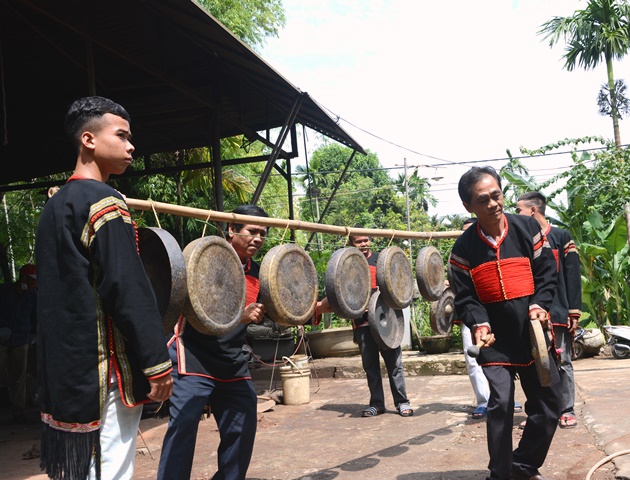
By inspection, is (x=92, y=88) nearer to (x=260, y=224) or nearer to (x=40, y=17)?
(x=40, y=17)

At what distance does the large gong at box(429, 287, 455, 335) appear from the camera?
21.0ft

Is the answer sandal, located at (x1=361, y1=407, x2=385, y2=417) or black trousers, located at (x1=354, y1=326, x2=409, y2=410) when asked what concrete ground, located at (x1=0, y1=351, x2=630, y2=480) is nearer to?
sandal, located at (x1=361, y1=407, x2=385, y2=417)

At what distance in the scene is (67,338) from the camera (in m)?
2.41

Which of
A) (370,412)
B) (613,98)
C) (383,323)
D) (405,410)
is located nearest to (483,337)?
(383,323)

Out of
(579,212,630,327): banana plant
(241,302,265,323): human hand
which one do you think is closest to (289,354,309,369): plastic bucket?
(241,302,265,323): human hand

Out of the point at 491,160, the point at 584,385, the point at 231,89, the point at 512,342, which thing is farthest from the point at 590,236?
the point at 491,160

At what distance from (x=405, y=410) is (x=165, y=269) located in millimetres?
4228

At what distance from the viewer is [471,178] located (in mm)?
4047

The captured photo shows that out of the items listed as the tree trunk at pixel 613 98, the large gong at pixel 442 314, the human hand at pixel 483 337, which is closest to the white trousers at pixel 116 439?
the human hand at pixel 483 337

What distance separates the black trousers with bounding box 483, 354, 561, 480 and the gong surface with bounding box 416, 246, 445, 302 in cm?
180

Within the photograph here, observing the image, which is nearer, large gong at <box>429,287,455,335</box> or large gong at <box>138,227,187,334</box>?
large gong at <box>138,227,187,334</box>

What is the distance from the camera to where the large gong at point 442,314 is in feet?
21.0

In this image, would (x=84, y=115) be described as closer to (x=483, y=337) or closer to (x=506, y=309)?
(x=483, y=337)

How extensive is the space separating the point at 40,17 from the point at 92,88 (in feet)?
4.41
